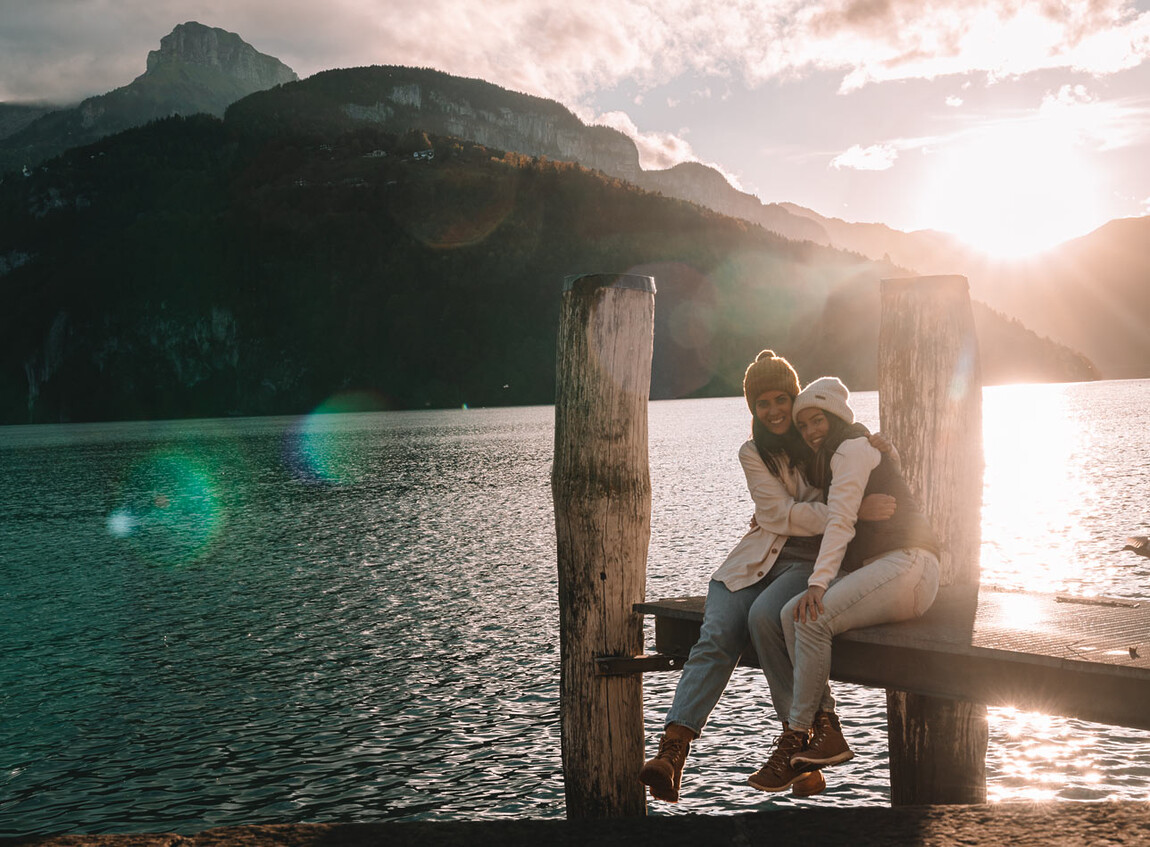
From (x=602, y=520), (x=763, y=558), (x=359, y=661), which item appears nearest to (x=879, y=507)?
(x=763, y=558)

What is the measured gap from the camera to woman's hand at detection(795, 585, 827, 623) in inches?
200

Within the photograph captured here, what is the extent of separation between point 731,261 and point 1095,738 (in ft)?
626

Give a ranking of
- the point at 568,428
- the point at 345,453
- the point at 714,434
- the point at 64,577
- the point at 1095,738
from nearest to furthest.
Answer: the point at 568,428 → the point at 1095,738 → the point at 64,577 → the point at 345,453 → the point at 714,434

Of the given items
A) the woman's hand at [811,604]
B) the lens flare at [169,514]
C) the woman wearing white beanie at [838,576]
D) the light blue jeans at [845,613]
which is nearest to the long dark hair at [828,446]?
the woman wearing white beanie at [838,576]

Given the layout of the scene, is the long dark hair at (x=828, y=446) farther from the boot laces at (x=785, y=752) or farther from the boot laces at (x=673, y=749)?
the boot laces at (x=673, y=749)

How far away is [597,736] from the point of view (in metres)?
6.08

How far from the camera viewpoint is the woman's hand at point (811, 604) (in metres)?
5.09

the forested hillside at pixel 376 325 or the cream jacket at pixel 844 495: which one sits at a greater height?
the forested hillside at pixel 376 325

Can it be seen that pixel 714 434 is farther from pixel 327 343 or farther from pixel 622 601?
pixel 327 343

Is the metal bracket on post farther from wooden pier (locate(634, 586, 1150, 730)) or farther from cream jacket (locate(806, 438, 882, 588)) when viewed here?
cream jacket (locate(806, 438, 882, 588))

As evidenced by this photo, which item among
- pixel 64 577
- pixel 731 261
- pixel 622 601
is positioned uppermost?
pixel 731 261

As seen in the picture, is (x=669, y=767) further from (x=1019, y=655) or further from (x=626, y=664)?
(x=1019, y=655)

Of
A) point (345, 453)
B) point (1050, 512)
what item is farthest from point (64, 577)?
point (345, 453)

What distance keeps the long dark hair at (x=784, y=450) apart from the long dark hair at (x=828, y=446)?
0.05 m
